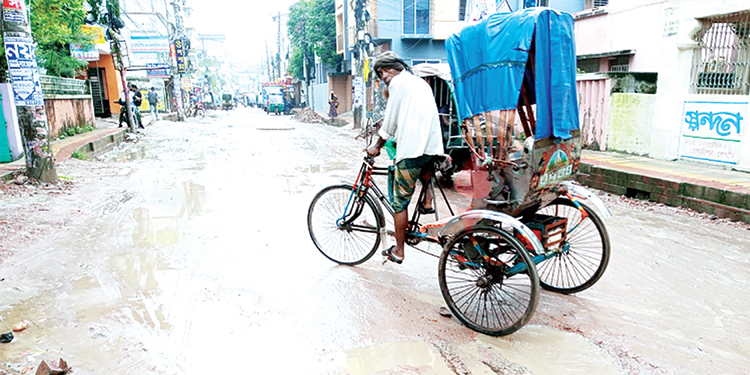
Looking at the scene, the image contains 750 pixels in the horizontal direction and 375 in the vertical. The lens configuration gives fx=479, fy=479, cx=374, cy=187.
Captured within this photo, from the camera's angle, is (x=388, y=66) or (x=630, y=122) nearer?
(x=388, y=66)

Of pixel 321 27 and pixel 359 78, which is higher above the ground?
pixel 321 27

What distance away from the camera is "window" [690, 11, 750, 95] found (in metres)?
8.25

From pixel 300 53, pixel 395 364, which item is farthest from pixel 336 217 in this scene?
pixel 300 53

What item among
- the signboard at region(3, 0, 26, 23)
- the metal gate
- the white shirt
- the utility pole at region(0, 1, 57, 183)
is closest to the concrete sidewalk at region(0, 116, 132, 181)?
the utility pole at region(0, 1, 57, 183)

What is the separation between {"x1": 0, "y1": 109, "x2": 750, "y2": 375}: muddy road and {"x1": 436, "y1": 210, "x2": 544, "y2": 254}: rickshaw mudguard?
0.62 m

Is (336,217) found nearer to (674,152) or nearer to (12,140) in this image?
(674,152)

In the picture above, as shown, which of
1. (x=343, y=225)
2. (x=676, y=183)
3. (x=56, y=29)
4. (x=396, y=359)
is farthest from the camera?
(x=56, y=29)

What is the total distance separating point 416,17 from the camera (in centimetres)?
2600

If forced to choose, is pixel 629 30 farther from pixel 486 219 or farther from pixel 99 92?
pixel 99 92

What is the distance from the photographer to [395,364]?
9.65ft

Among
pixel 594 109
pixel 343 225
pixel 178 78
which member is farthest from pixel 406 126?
pixel 178 78

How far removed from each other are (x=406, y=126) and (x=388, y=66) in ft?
1.71

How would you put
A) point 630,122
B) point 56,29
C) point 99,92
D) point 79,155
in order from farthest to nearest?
point 99,92 → point 56,29 → point 79,155 → point 630,122

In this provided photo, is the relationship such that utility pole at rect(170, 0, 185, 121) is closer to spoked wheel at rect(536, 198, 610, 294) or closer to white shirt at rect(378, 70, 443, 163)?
white shirt at rect(378, 70, 443, 163)
